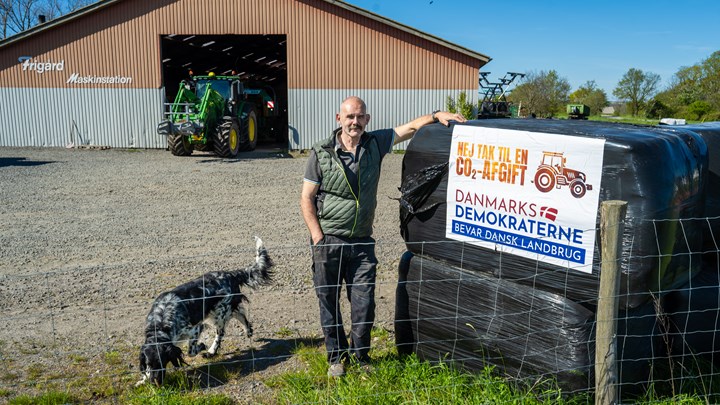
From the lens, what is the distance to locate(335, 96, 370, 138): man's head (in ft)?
12.1

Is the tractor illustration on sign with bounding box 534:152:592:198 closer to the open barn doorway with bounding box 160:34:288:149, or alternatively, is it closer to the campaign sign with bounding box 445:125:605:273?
the campaign sign with bounding box 445:125:605:273

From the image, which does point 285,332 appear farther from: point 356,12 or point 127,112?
point 127,112

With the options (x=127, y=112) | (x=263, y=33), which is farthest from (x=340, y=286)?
(x=127, y=112)

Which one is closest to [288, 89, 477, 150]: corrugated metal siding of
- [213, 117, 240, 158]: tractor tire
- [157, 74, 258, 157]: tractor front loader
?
[157, 74, 258, 157]: tractor front loader

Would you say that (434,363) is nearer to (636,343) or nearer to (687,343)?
(636,343)

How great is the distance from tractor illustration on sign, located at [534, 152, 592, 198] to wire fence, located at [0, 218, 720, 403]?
359 mm

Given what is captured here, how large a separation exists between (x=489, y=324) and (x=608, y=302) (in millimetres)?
788

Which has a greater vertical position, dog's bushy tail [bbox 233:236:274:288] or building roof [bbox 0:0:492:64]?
building roof [bbox 0:0:492:64]

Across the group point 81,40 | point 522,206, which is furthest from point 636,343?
point 81,40

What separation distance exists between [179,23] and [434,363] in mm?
18501

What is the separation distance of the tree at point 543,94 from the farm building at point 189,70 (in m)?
24.7

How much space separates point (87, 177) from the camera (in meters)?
13.3

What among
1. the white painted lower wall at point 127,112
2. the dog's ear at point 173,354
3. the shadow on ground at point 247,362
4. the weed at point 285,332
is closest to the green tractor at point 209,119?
the white painted lower wall at point 127,112

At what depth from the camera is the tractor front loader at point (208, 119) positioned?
16391 millimetres
